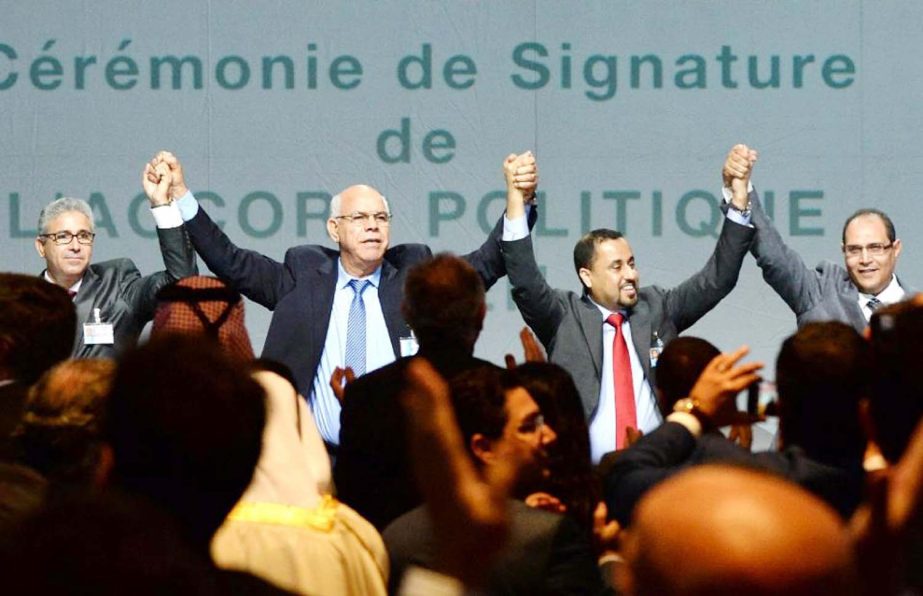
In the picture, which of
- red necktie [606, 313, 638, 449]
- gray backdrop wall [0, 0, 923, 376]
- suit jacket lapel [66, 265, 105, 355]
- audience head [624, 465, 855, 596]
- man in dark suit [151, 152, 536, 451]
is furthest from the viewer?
gray backdrop wall [0, 0, 923, 376]

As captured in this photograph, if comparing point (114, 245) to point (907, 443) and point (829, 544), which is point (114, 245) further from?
point (829, 544)

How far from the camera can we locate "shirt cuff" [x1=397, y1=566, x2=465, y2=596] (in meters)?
1.25

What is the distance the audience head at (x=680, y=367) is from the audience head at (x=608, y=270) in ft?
9.15

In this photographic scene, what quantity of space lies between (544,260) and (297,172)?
3.68ft

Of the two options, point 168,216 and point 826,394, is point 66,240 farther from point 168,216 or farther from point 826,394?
point 826,394

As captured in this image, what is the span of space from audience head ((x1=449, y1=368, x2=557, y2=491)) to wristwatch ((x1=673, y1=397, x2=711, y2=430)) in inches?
10.3

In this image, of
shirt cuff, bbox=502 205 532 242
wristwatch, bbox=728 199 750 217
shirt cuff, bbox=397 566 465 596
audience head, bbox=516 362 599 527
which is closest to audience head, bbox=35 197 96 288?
shirt cuff, bbox=502 205 532 242

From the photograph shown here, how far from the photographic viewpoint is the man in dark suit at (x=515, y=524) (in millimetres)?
2406

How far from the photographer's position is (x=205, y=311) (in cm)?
288

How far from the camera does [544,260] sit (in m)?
6.80

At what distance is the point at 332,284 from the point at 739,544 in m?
4.39

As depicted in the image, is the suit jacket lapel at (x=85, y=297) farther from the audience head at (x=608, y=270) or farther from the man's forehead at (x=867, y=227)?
the man's forehead at (x=867, y=227)

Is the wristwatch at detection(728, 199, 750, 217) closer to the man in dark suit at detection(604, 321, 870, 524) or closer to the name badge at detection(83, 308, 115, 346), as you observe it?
the name badge at detection(83, 308, 115, 346)

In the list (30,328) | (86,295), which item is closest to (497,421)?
(30,328)
